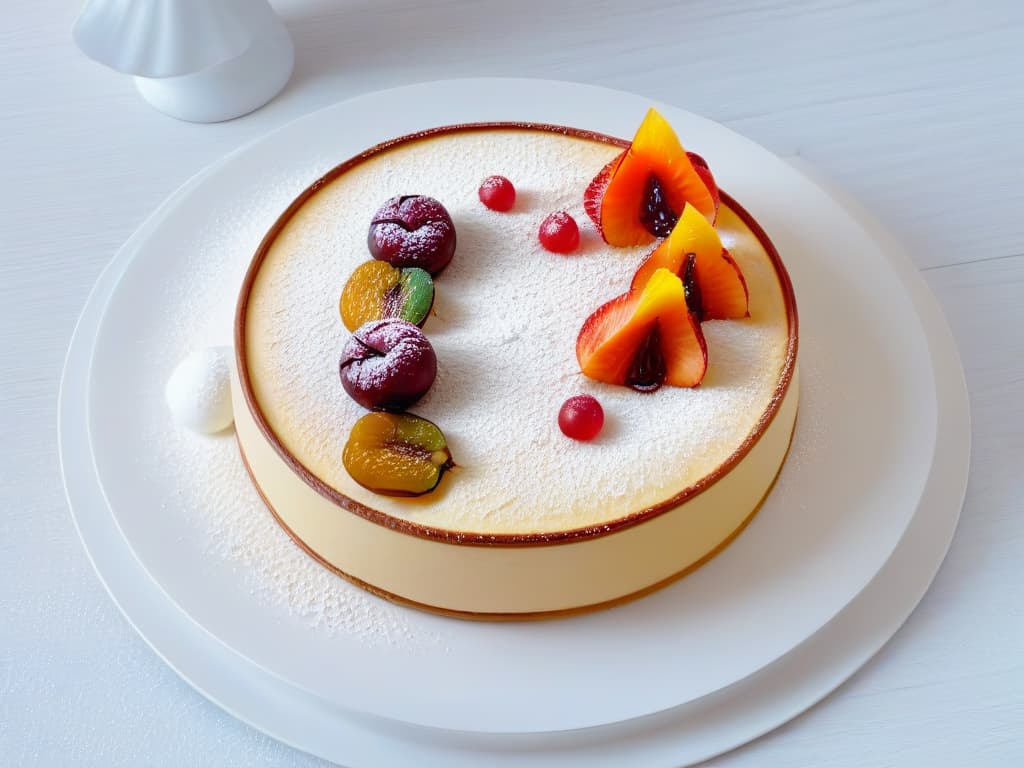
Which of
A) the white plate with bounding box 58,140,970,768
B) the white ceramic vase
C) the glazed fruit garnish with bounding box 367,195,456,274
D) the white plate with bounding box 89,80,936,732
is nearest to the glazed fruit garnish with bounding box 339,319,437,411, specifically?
the glazed fruit garnish with bounding box 367,195,456,274

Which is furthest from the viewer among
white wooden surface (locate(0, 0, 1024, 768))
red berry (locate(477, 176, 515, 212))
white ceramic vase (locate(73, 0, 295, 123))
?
white ceramic vase (locate(73, 0, 295, 123))

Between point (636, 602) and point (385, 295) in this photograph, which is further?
point (385, 295)

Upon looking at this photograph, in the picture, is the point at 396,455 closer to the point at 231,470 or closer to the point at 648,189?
the point at 231,470

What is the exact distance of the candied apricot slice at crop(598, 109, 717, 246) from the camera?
176 centimetres

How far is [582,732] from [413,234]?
730 millimetres

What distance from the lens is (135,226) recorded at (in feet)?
7.43

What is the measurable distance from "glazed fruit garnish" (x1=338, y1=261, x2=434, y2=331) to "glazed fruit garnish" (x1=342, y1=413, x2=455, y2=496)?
0.19 meters

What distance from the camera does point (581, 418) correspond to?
157 cm

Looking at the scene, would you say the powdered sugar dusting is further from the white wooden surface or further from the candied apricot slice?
the candied apricot slice

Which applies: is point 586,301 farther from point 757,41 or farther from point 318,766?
point 757,41

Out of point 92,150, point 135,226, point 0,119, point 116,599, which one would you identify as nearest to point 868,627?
point 116,599

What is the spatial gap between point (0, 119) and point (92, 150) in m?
0.25

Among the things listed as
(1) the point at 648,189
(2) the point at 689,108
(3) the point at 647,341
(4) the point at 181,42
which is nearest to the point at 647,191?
(1) the point at 648,189

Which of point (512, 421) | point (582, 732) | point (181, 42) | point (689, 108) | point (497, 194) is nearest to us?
point (582, 732)
